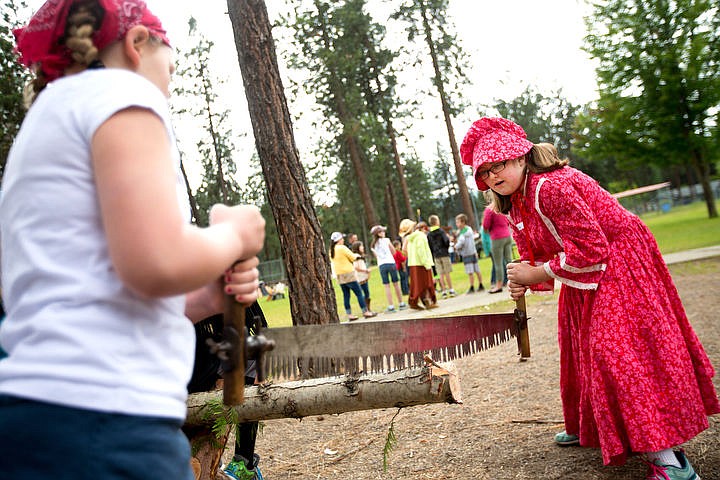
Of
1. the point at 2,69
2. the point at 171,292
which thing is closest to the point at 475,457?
the point at 171,292

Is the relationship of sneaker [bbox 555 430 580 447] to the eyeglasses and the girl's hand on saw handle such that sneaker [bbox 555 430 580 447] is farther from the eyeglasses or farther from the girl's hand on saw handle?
the girl's hand on saw handle

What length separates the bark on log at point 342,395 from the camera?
334 cm

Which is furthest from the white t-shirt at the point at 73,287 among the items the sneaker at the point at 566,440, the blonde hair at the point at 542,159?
the sneaker at the point at 566,440

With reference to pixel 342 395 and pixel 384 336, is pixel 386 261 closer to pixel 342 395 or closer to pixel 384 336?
pixel 342 395

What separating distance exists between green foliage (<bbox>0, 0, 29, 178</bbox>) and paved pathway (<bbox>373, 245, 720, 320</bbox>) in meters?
12.8

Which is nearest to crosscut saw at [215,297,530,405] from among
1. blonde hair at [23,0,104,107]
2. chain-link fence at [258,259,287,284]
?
blonde hair at [23,0,104,107]

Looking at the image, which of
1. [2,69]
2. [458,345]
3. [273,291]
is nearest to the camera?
[458,345]

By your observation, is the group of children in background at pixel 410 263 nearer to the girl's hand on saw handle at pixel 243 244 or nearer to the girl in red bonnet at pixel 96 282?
the girl's hand on saw handle at pixel 243 244

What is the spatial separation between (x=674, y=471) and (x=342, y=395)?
170cm

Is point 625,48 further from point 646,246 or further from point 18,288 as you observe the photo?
point 18,288

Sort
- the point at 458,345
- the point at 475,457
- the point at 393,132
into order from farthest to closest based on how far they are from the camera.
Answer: the point at 393,132
the point at 475,457
the point at 458,345

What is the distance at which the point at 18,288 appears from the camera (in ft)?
4.28

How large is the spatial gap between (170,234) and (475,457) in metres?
3.61

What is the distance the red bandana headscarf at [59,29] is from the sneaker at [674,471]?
3144mm
